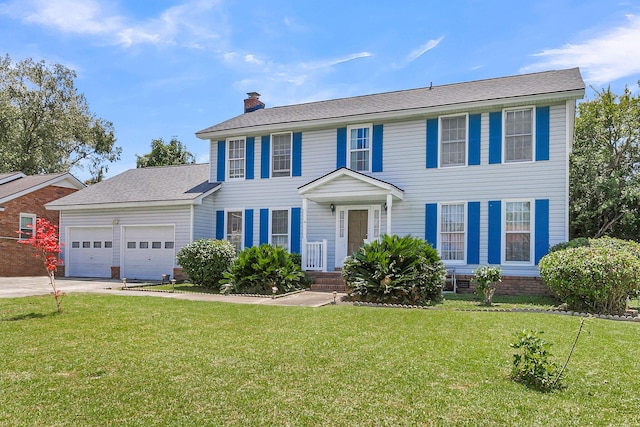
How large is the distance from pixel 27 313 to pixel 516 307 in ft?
33.3

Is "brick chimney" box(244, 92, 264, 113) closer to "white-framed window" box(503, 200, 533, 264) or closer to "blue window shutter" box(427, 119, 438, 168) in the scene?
"blue window shutter" box(427, 119, 438, 168)

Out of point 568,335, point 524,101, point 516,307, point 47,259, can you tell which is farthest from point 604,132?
point 47,259

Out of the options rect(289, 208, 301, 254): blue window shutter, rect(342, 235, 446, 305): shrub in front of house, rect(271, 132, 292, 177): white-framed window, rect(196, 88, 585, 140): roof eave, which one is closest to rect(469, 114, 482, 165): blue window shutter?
rect(196, 88, 585, 140): roof eave

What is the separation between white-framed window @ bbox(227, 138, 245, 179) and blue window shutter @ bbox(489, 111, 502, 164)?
8722mm

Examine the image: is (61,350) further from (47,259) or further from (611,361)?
(611,361)

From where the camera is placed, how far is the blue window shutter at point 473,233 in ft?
46.1

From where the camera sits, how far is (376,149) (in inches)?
616

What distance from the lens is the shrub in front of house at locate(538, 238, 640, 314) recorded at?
9391 millimetres

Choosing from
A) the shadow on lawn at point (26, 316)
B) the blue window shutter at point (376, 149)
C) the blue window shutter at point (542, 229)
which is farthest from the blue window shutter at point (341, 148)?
the shadow on lawn at point (26, 316)

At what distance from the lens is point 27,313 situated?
910 cm

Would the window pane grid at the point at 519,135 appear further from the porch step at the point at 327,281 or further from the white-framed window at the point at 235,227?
the white-framed window at the point at 235,227

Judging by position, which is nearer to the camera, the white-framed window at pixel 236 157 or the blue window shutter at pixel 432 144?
the blue window shutter at pixel 432 144

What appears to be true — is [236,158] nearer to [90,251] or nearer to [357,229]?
[357,229]

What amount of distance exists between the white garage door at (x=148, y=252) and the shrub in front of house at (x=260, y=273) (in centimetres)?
501
